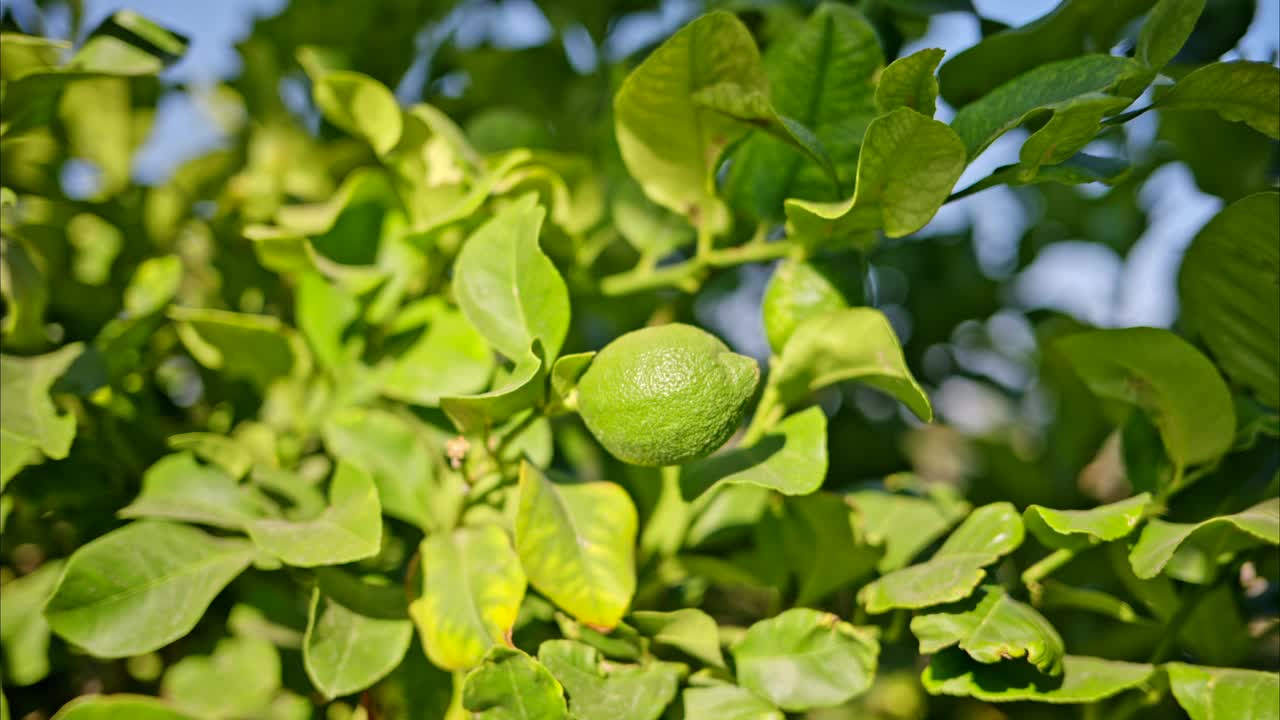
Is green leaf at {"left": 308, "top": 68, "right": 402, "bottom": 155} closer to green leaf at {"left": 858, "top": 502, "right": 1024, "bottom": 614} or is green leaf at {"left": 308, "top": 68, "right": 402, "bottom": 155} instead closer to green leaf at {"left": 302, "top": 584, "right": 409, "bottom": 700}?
green leaf at {"left": 302, "top": 584, "right": 409, "bottom": 700}

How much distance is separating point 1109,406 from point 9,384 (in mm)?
822

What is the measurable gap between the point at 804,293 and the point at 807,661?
0.70 feet

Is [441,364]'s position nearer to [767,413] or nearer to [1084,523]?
[767,413]

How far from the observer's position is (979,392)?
4.19 ft

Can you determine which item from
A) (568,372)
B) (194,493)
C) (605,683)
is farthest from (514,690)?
(194,493)

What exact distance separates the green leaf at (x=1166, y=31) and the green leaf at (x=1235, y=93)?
0.03 metres

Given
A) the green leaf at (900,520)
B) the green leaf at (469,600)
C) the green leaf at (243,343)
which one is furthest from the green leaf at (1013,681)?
the green leaf at (243,343)

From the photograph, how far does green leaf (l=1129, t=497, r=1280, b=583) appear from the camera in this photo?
521 mm

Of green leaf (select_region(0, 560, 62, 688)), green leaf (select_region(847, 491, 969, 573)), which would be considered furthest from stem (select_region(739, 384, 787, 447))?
green leaf (select_region(0, 560, 62, 688))

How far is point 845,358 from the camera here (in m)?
0.57

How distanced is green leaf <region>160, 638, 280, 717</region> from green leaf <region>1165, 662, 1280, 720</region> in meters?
0.61

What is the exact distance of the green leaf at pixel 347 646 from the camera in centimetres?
54

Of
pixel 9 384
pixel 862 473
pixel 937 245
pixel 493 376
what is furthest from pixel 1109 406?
pixel 9 384

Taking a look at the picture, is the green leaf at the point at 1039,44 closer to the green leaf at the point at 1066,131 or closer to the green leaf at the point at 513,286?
the green leaf at the point at 1066,131
